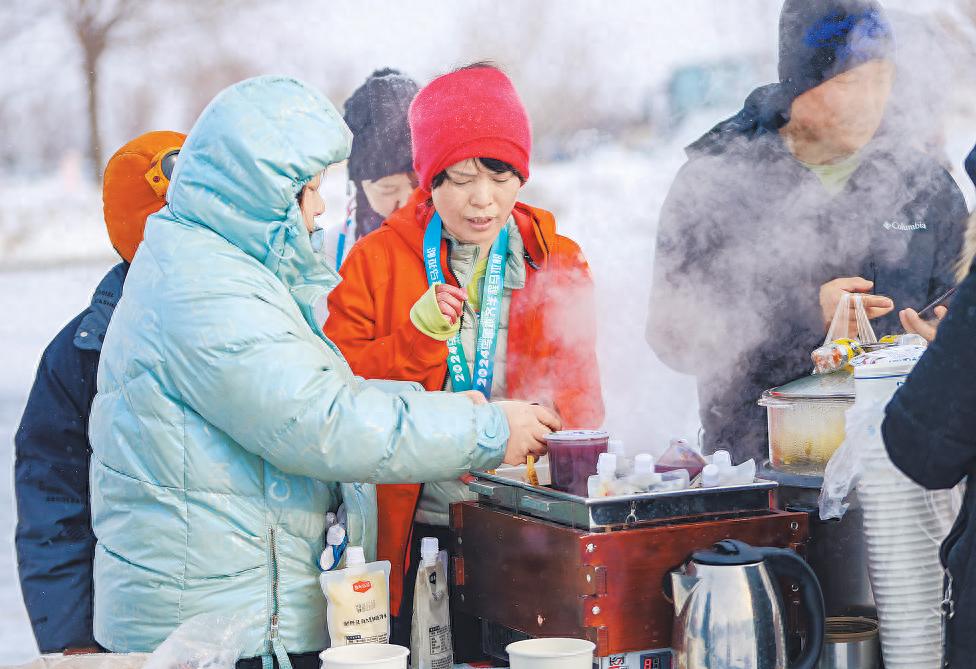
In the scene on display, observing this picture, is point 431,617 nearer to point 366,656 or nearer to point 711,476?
point 366,656

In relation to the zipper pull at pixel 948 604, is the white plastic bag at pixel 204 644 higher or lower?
lower

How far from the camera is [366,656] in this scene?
192cm

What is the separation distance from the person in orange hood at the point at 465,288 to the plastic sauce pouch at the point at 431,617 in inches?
13.0

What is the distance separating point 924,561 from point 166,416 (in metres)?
1.35

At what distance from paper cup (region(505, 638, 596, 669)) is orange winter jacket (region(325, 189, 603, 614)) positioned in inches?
32.2

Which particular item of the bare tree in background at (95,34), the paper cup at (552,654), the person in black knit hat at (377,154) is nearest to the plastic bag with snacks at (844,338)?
the paper cup at (552,654)

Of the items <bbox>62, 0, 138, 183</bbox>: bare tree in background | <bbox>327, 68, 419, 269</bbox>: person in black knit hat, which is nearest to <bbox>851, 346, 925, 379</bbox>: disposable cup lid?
<bbox>327, 68, 419, 269</bbox>: person in black knit hat

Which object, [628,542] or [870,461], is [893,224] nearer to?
[870,461]

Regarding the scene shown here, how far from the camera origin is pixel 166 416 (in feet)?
6.71

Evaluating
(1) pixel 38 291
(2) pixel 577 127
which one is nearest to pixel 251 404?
(2) pixel 577 127

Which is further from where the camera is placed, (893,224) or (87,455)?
(893,224)

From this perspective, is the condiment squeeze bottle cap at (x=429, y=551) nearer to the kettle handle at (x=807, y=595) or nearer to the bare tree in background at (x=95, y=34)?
the kettle handle at (x=807, y=595)

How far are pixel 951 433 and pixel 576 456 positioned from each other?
2.45 feet

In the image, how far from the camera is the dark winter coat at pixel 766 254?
10.2 feet
